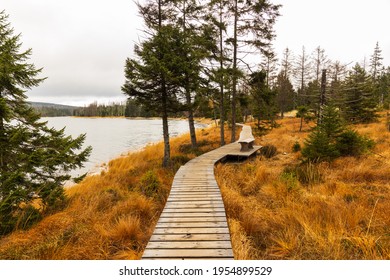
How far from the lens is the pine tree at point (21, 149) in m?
5.19

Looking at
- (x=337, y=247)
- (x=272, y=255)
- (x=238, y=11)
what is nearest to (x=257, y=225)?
(x=272, y=255)

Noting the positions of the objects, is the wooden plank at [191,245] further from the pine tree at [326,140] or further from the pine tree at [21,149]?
the pine tree at [326,140]

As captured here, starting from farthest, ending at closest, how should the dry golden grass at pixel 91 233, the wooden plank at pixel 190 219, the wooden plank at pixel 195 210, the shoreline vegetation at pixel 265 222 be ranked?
the wooden plank at pixel 195 210
the wooden plank at pixel 190 219
the dry golden grass at pixel 91 233
the shoreline vegetation at pixel 265 222

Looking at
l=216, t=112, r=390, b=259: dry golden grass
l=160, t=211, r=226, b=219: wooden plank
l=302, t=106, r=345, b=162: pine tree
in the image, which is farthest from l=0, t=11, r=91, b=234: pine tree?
l=302, t=106, r=345, b=162: pine tree

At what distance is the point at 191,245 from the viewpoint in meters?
3.35

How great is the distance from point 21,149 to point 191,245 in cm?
610

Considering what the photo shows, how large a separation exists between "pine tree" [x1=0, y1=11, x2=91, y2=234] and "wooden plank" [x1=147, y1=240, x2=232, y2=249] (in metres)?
3.48

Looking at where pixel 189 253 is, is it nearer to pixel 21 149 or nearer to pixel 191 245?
pixel 191 245

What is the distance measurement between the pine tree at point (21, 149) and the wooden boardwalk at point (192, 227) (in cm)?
337

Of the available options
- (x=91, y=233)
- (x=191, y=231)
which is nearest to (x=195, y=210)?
(x=191, y=231)

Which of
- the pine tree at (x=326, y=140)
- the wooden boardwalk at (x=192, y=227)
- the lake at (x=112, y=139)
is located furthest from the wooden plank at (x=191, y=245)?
the pine tree at (x=326, y=140)

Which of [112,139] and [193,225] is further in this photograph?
[112,139]

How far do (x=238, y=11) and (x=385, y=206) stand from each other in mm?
13260

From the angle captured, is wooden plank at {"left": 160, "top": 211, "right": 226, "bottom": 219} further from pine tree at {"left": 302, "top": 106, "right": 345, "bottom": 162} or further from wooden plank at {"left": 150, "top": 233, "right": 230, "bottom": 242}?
pine tree at {"left": 302, "top": 106, "right": 345, "bottom": 162}
